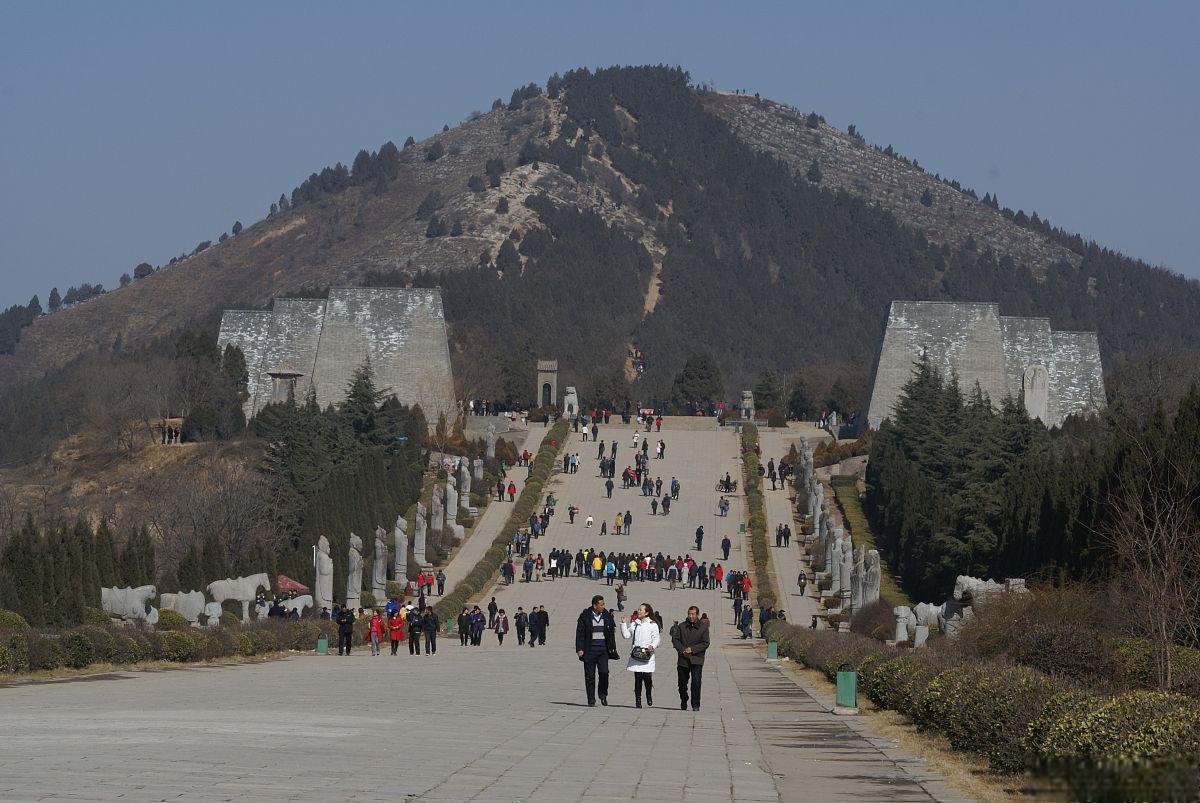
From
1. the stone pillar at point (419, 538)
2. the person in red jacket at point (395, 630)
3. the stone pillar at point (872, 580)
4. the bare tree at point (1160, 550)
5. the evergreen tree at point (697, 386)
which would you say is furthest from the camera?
the evergreen tree at point (697, 386)

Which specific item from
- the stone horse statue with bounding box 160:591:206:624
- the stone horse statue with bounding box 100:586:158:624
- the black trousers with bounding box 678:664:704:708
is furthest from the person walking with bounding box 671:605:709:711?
the stone horse statue with bounding box 160:591:206:624

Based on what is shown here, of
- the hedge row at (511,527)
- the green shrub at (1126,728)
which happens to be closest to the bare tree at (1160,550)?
the green shrub at (1126,728)

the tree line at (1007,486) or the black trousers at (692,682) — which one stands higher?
the tree line at (1007,486)

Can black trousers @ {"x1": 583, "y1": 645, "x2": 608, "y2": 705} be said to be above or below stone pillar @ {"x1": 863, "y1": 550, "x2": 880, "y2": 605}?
below

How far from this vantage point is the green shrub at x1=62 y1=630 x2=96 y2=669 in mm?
18062

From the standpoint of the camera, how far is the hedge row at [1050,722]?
373 centimetres

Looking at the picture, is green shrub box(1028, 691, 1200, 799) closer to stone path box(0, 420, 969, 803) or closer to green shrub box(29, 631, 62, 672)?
stone path box(0, 420, 969, 803)

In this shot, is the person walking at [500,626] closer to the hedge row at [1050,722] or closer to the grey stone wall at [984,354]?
the hedge row at [1050,722]

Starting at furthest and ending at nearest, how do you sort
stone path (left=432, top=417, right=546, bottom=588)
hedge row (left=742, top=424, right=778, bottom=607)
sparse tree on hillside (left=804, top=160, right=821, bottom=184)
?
sparse tree on hillside (left=804, top=160, right=821, bottom=184)
stone path (left=432, top=417, right=546, bottom=588)
hedge row (left=742, top=424, right=778, bottom=607)

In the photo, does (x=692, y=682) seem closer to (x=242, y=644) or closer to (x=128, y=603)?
(x=242, y=644)

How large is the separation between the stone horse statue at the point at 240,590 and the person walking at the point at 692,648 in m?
13.3

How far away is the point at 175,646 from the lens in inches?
805

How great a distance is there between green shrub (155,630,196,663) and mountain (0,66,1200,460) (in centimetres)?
7750

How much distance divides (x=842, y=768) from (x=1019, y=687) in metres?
1.24
